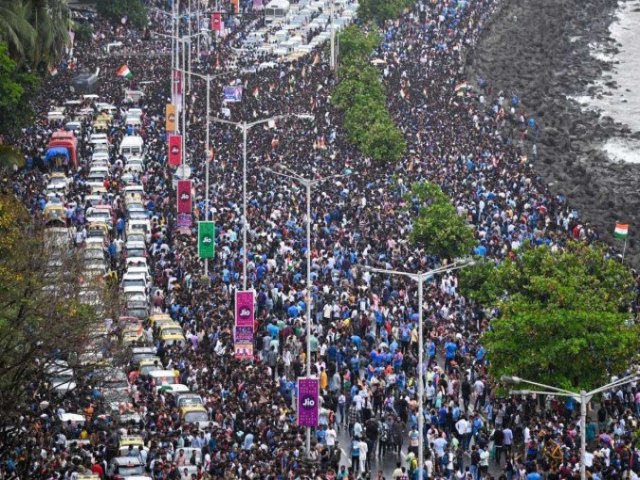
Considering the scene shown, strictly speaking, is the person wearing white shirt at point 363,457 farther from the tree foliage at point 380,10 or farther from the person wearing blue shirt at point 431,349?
the tree foliage at point 380,10

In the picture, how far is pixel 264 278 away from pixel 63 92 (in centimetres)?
3726

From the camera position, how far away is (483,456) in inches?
2313

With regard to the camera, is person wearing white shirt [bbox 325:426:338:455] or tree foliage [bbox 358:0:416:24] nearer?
person wearing white shirt [bbox 325:426:338:455]

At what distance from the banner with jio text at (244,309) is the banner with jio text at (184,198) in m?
16.8

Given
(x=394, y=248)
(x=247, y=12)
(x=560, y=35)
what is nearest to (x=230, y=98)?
(x=394, y=248)

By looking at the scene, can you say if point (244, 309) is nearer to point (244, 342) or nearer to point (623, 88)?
point (244, 342)

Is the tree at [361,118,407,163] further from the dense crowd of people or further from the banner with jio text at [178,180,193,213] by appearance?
the banner with jio text at [178,180,193,213]

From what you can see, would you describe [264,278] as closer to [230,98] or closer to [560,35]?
[230,98]

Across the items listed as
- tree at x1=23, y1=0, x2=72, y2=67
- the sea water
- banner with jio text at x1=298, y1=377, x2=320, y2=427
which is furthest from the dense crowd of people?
the sea water

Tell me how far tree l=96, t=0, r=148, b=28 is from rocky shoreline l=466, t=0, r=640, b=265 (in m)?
21.5

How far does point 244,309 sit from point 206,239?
10.0 metres

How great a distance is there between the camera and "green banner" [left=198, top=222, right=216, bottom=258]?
252 ft

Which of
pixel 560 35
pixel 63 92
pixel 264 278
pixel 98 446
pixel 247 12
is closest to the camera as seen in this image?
pixel 98 446

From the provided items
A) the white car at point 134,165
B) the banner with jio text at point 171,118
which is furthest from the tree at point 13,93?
the banner with jio text at point 171,118
